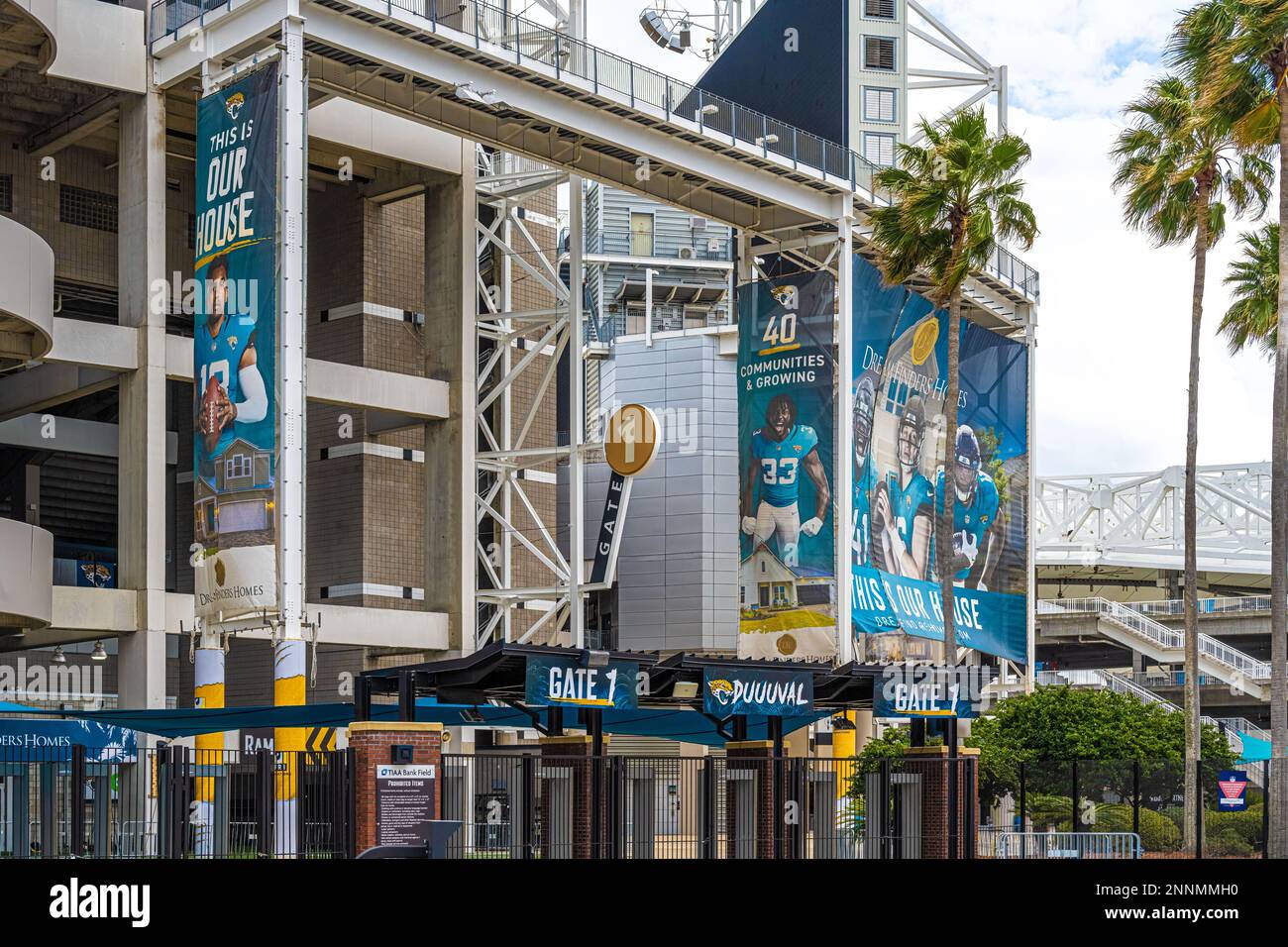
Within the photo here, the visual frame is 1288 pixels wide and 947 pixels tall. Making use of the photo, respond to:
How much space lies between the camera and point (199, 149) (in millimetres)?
39781

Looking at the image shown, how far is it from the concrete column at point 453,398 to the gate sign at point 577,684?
22091 mm

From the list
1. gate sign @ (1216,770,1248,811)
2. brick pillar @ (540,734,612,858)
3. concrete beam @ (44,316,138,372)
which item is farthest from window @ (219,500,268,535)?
gate sign @ (1216,770,1248,811)

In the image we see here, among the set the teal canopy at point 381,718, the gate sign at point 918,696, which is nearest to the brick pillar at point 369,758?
the teal canopy at point 381,718

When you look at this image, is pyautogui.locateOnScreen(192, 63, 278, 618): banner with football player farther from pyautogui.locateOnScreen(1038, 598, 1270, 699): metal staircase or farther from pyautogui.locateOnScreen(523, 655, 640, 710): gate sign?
pyautogui.locateOnScreen(1038, 598, 1270, 699): metal staircase

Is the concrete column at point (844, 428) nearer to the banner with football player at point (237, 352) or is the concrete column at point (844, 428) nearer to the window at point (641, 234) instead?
the banner with football player at point (237, 352)

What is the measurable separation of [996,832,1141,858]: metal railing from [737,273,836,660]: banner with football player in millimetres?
15103

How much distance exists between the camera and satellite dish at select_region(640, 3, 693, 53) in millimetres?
77375

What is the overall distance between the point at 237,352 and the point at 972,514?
33870 mm

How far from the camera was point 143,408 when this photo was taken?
41656 mm

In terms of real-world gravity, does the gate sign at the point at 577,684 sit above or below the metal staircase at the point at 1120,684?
above

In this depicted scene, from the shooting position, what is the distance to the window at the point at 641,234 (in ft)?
275

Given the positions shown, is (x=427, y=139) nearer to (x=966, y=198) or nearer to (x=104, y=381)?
(x=104, y=381)
